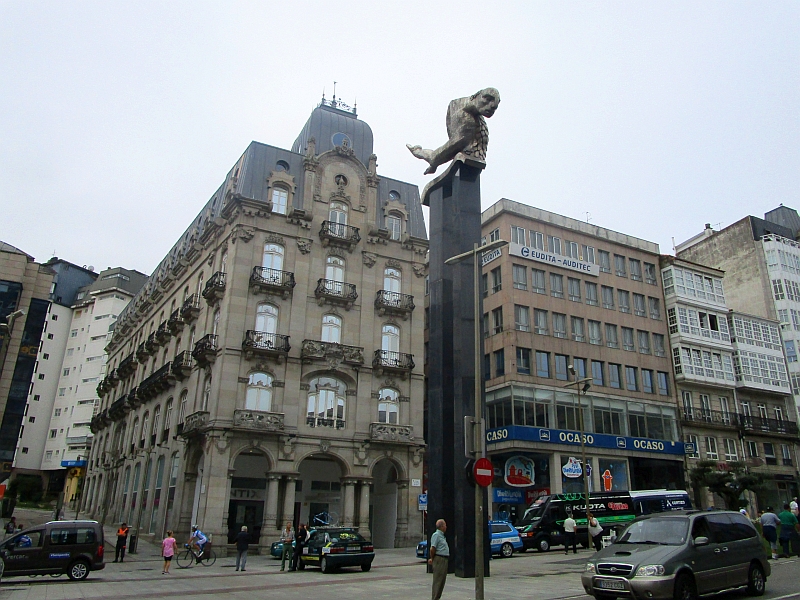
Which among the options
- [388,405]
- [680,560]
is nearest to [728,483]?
[388,405]

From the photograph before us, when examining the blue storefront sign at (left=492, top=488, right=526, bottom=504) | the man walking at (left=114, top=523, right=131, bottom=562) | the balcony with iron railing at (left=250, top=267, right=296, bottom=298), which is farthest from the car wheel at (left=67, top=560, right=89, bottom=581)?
the blue storefront sign at (left=492, top=488, right=526, bottom=504)

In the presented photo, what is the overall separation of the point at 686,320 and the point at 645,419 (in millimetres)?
10646

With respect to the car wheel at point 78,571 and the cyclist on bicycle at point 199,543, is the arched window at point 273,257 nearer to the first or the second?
the cyclist on bicycle at point 199,543

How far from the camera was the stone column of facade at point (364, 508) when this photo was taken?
122 ft

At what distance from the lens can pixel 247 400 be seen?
119ft

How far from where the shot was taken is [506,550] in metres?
30.5

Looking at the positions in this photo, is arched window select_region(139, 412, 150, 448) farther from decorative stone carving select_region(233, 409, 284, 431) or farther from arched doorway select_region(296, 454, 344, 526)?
decorative stone carving select_region(233, 409, 284, 431)

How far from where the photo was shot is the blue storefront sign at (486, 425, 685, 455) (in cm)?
4497

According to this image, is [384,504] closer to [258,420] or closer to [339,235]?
[258,420]

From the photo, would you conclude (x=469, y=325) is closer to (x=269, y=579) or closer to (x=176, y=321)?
(x=269, y=579)

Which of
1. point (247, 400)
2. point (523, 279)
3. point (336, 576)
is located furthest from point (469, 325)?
point (523, 279)

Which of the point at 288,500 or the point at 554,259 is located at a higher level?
the point at 554,259

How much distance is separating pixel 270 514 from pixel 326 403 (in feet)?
23.2

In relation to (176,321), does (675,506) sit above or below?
below
